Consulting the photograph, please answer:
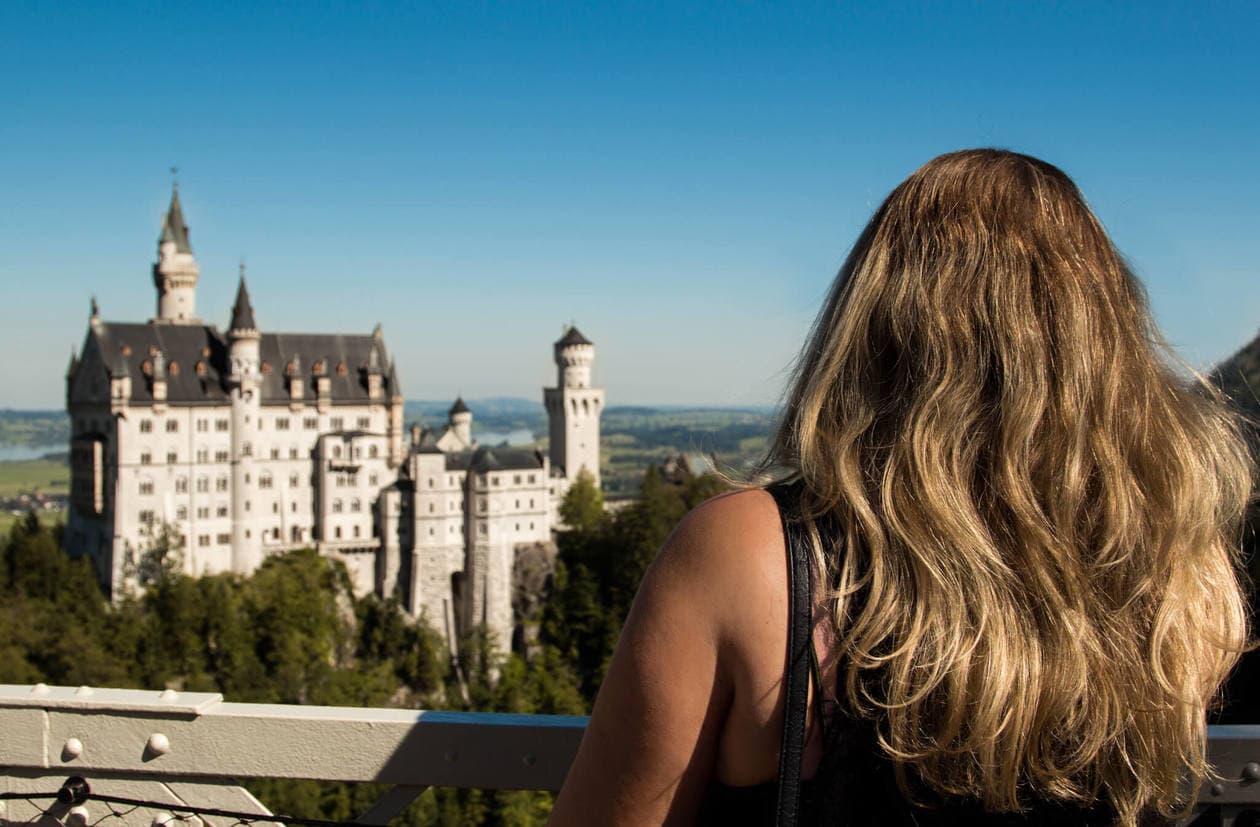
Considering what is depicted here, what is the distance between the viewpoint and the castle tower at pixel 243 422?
2014 inches

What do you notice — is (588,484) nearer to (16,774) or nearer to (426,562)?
(426,562)

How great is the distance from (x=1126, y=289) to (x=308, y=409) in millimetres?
54324

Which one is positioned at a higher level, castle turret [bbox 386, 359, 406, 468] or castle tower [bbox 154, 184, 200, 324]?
castle tower [bbox 154, 184, 200, 324]

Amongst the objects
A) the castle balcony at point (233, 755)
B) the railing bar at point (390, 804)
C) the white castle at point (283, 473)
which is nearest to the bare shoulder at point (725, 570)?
the castle balcony at point (233, 755)

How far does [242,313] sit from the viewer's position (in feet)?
171

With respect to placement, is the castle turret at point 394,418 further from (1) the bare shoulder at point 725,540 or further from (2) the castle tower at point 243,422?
(1) the bare shoulder at point 725,540

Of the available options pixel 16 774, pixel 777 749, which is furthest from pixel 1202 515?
pixel 16 774

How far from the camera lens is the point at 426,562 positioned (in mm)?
52594

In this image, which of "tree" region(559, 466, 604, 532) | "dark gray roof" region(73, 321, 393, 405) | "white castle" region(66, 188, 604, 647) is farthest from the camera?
"tree" region(559, 466, 604, 532)

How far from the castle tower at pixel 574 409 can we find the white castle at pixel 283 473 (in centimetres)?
373

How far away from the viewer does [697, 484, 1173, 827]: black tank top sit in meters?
2.11

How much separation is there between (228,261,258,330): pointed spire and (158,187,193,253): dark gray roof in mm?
9365

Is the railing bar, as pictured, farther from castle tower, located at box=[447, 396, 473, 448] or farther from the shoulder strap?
castle tower, located at box=[447, 396, 473, 448]

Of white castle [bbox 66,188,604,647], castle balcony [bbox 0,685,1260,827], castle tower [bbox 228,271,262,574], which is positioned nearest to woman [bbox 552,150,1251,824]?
castle balcony [bbox 0,685,1260,827]
